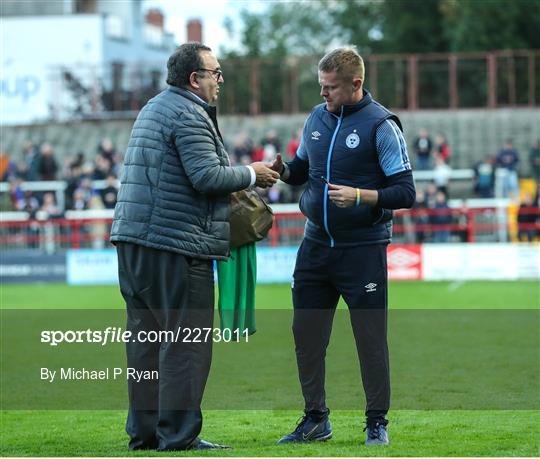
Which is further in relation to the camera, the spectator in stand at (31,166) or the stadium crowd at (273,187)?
the spectator in stand at (31,166)

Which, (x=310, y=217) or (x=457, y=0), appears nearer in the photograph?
(x=310, y=217)

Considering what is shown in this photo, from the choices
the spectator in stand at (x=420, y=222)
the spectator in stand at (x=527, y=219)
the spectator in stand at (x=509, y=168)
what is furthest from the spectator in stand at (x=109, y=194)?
the spectator in stand at (x=509, y=168)

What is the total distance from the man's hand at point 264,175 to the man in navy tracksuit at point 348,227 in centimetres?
14

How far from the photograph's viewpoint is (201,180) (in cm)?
698

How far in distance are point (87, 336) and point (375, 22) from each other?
43585 mm

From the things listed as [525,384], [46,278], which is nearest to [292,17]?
[46,278]

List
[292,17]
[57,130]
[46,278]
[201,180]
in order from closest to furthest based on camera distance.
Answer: [201,180], [46,278], [57,130], [292,17]

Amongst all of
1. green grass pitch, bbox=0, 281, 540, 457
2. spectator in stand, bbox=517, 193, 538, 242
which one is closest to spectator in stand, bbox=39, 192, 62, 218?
spectator in stand, bbox=517, 193, 538, 242

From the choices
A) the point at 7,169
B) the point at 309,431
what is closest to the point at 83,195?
the point at 7,169

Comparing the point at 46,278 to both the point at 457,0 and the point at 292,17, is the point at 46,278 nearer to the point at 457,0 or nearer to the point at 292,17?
the point at 457,0

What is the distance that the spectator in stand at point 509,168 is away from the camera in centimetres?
2933

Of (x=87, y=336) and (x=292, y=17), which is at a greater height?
(x=292, y=17)

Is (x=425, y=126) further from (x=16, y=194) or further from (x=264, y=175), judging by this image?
(x=264, y=175)

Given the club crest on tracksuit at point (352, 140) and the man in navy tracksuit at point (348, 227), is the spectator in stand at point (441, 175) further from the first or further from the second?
the club crest on tracksuit at point (352, 140)
